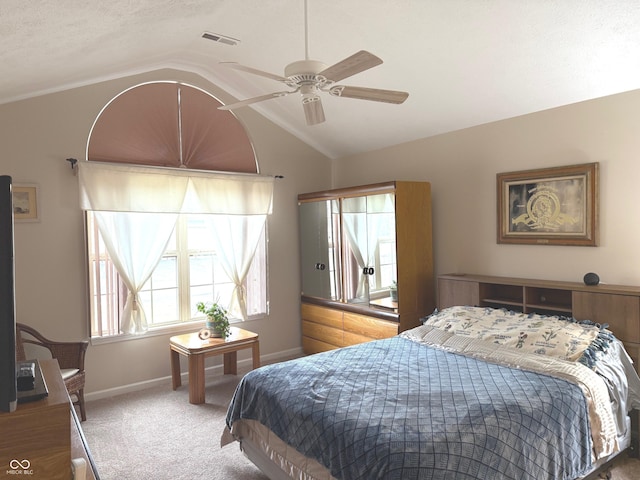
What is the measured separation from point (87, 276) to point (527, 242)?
3.82 m

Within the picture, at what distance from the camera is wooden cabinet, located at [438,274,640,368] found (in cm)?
295

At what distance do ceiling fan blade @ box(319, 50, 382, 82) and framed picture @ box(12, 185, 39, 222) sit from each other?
2.86 metres

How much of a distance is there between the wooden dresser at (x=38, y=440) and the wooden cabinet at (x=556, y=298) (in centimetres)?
318

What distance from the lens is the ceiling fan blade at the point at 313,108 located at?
2551 mm

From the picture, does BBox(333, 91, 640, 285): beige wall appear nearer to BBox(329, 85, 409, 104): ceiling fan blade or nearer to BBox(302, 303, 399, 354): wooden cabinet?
BBox(302, 303, 399, 354): wooden cabinet

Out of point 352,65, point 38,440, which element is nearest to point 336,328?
point 352,65

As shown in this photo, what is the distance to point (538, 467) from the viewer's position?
6.77ft

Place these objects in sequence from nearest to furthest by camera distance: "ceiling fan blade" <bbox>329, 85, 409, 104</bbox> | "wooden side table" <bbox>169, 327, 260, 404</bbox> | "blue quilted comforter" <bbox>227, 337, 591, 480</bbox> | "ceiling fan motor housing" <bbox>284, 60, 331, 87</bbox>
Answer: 1. "blue quilted comforter" <bbox>227, 337, 591, 480</bbox>
2. "ceiling fan motor housing" <bbox>284, 60, 331, 87</bbox>
3. "ceiling fan blade" <bbox>329, 85, 409, 104</bbox>
4. "wooden side table" <bbox>169, 327, 260, 404</bbox>

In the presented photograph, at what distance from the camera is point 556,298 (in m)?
3.59

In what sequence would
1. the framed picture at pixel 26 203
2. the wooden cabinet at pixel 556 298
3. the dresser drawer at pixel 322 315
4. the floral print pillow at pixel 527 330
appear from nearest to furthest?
the floral print pillow at pixel 527 330 → the wooden cabinet at pixel 556 298 → the framed picture at pixel 26 203 → the dresser drawer at pixel 322 315

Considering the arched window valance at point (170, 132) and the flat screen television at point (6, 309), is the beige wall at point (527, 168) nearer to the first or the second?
the arched window valance at point (170, 132)

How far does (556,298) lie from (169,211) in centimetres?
347

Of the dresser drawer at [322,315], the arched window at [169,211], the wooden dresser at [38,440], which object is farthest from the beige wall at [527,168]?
the wooden dresser at [38,440]

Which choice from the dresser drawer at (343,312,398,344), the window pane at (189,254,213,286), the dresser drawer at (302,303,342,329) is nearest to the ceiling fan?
the dresser drawer at (343,312,398,344)
